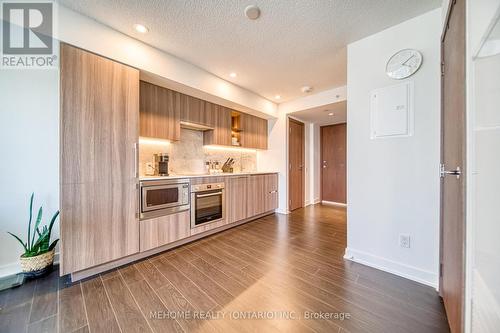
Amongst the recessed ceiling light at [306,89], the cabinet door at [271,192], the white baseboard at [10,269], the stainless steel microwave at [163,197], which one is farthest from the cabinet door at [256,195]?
the white baseboard at [10,269]

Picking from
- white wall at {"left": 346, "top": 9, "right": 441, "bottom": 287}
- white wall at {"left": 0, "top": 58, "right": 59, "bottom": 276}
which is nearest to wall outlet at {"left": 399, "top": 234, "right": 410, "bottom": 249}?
white wall at {"left": 346, "top": 9, "right": 441, "bottom": 287}

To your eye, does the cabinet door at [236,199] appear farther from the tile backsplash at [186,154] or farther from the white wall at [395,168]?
the white wall at [395,168]

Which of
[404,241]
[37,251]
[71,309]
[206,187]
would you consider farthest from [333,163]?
[37,251]

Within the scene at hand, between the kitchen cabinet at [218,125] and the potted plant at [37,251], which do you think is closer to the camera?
the potted plant at [37,251]

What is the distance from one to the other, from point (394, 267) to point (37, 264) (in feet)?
11.1

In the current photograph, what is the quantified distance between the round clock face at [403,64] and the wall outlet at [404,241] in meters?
1.53

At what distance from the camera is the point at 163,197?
87.0 inches

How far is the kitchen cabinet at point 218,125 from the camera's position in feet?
10.3

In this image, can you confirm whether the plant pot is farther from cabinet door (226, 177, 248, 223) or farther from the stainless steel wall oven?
Result: cabinet door (226, 177, 248, 223)

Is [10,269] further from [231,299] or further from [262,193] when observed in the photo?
[262,193]

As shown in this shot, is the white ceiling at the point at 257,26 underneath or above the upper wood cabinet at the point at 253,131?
above

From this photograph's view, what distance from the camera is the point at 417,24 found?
5.57ft

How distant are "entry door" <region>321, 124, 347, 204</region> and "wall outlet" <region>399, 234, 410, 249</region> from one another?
332cm

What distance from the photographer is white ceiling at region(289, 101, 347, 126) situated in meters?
3.51
